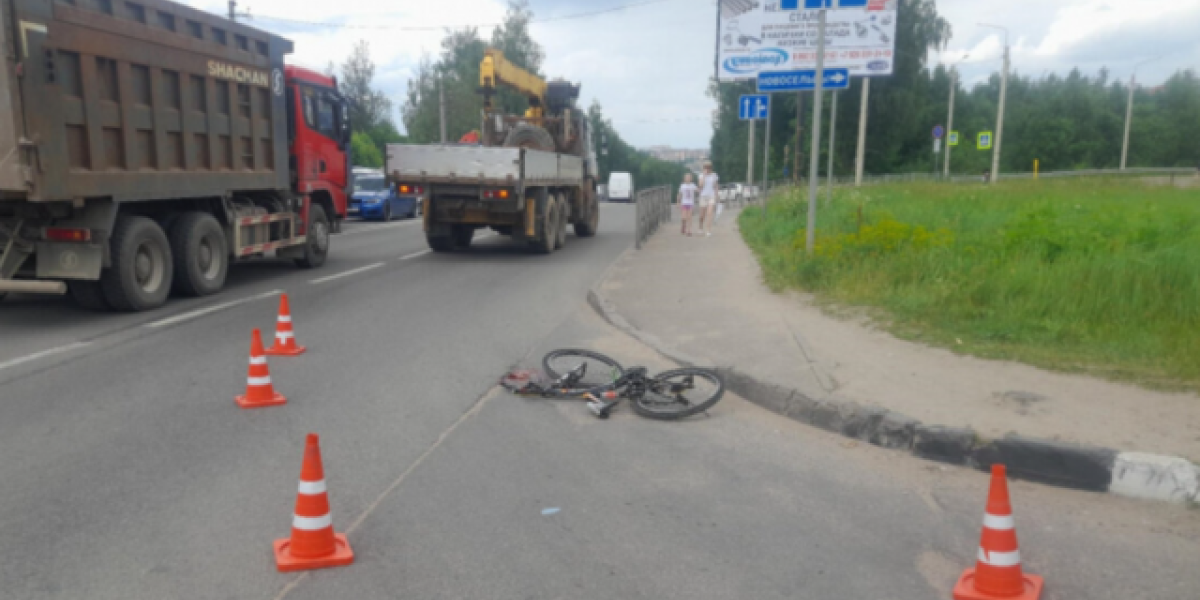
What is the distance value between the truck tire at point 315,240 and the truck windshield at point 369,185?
13.1 metres

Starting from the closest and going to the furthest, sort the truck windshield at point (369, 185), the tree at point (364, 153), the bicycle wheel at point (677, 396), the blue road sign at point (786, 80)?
1. the bicycle wheel at point (677, 396)
2. the blue road sign at point (786, 80)
3. the truck windshield at point (369, 185)
4. the tree at point (364, 153)

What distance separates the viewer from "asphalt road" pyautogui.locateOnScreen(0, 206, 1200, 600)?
144 inches

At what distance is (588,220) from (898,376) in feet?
53.2

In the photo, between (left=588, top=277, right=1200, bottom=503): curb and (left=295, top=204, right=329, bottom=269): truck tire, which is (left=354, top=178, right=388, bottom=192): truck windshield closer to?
(left=295, top=204, right=329, bottom=269): truck tire

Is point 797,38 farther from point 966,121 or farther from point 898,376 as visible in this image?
point 966,121

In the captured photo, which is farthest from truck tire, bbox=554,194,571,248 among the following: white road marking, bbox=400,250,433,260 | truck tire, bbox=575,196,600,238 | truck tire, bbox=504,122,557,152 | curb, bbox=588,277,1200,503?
curb, bbox=588,277,1200,503

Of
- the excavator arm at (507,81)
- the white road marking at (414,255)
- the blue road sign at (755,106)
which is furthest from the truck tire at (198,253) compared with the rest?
the blue road sign at (755,106)

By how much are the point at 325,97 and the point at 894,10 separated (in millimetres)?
13023

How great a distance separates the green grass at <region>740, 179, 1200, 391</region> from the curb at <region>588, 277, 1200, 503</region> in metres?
1.62

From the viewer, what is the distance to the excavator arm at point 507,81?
18.5 m

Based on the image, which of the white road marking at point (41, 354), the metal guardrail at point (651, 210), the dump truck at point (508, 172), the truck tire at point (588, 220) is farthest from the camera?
the truck tire at point (588, 220)

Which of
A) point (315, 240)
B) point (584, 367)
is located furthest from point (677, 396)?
point (315, 240)

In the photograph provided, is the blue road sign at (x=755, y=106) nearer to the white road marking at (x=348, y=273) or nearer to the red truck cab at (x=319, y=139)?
the red truck cab at (x=319, y=139)

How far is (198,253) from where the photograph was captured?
36.0 feet
